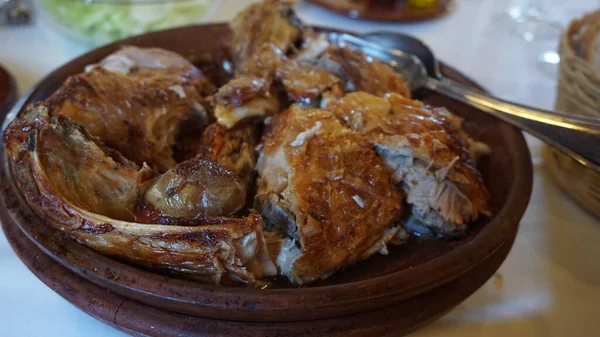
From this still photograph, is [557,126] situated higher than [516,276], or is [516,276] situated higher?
[557,126]

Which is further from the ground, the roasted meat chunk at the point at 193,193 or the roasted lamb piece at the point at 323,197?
the roasted meat chunk at the point at 193,193

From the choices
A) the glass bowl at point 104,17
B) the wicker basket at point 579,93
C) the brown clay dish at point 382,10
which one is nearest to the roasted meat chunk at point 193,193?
the wicker basket at point 579,93

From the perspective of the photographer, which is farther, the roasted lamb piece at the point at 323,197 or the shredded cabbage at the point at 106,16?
the shredded cabbage at the point at 106,16

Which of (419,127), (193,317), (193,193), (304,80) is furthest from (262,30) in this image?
(193,317)

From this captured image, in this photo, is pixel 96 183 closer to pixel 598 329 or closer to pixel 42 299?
pixel 42 299

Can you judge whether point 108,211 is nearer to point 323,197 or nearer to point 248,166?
point 248,166

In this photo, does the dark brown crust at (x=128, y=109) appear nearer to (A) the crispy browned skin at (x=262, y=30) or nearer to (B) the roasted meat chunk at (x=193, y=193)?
(B) the roasted meat chunk at (x=193, y=193)

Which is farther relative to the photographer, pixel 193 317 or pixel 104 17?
pixel 104 17
